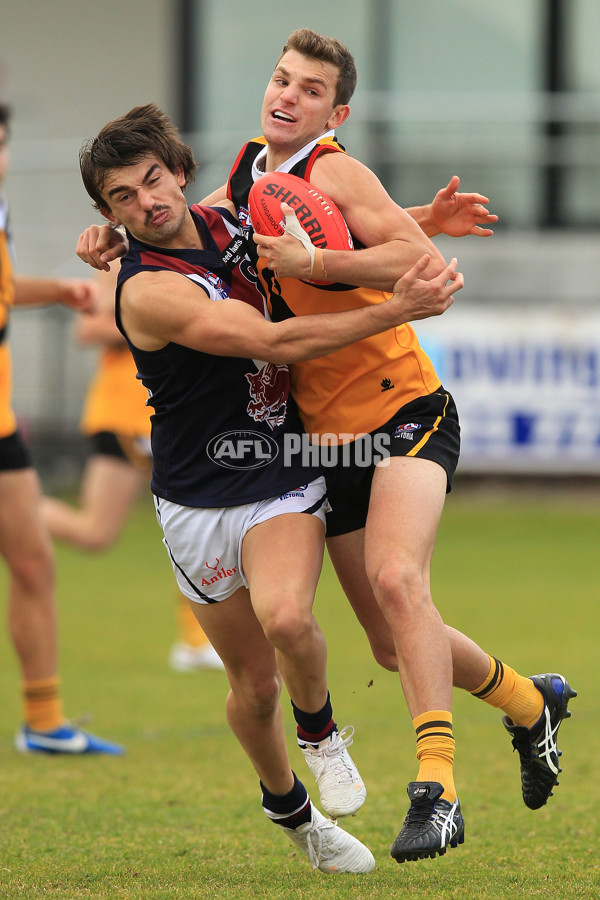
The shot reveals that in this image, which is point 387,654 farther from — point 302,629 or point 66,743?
point 66,743

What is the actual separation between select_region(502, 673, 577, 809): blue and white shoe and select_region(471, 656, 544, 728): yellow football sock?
0.10ft

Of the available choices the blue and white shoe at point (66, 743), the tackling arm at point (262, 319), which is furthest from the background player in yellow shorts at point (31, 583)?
the tackling arm at point (262, 319)

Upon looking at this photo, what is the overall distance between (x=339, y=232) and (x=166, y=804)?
8.49 feet

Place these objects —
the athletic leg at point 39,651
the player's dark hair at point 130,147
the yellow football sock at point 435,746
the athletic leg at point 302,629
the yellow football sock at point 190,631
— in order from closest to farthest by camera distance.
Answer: the yellow football sock at point 435,746
the athletic leg at point 302,629
the player's dark hair at point 130,147
the athletic leg at point 39,651
the yellow football sock at point 190,631

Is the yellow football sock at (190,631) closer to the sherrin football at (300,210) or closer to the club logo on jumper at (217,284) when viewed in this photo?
the club logo on jumper at (217,284)

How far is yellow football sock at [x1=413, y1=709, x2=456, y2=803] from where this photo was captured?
3.83 meters

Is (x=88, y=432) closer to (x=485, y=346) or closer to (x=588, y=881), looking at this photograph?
(x=588, y=881)

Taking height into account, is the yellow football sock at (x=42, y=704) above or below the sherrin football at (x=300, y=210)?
below

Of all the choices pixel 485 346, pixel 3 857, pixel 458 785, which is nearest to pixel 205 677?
pixel 458 785

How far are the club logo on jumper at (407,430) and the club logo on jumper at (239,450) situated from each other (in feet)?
1.43

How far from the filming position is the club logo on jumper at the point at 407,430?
13.9 feet

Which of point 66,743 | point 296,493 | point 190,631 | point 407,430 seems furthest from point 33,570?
point 407,430

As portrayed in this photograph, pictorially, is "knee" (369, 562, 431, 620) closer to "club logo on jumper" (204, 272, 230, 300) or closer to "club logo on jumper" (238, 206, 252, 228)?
"club logo on jumper" (204, 272, 230, 300)

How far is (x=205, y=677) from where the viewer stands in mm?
8117
